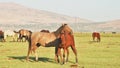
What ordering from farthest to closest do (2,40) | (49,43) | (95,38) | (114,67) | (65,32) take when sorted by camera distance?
(95,38), (2,40), (49,43), (65,32), (114,67)

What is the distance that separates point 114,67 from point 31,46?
6.65 m

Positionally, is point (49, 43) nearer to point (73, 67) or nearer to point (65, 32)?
point (65, 32)

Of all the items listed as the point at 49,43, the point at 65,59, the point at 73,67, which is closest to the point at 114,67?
the point at 73,67

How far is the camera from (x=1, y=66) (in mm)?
20453

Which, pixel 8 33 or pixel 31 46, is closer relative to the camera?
pixel 31 46

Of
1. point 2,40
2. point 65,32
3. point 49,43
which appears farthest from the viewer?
point 2,40

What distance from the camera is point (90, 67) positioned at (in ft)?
65.9

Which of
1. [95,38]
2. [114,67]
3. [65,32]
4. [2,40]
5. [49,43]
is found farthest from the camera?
[95,38]

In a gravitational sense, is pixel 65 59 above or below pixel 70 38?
below

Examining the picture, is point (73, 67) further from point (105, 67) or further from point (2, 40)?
point (2, 40)

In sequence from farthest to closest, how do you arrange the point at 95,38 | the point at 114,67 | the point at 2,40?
the point at 95,38 < the point at 2,40 < the point at 114,67

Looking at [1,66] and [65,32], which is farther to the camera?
[65,32]

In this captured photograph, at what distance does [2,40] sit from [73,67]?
36.9 metres

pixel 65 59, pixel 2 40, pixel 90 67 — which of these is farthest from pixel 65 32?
pixel 2 40
